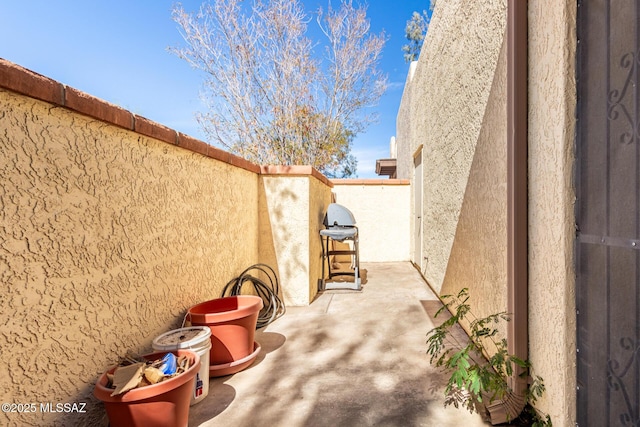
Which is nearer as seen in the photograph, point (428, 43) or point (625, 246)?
point (625, 246)

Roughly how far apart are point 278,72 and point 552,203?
29.1ft

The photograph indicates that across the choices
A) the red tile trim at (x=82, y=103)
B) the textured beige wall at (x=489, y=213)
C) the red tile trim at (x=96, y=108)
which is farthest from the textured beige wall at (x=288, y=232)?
the red tile trim at (x=96, y=108)

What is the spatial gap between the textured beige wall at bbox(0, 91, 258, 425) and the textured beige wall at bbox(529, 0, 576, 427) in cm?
244

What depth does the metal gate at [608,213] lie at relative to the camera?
1118 mm

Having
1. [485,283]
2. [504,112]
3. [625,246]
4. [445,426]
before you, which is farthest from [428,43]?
[445,426]

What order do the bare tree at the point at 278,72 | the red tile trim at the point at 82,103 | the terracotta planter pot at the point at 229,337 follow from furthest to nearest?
the bare tree at the point at 278,72 → the terracotta planter pot at the point at 229,337 → the red tile trim at the point at 82,103

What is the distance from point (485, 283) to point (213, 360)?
2.32 metres

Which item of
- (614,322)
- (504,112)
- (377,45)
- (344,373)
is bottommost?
(344,373)

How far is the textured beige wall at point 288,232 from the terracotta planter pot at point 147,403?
258cm

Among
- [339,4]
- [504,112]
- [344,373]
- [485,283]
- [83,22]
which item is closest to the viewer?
[504,112]

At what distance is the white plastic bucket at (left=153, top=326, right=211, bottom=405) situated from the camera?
73.5 inches

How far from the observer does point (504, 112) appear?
2141 mm

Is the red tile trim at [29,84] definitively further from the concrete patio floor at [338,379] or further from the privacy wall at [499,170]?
the privacy wall at [499,170]

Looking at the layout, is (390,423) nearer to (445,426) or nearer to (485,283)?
(445,426)
